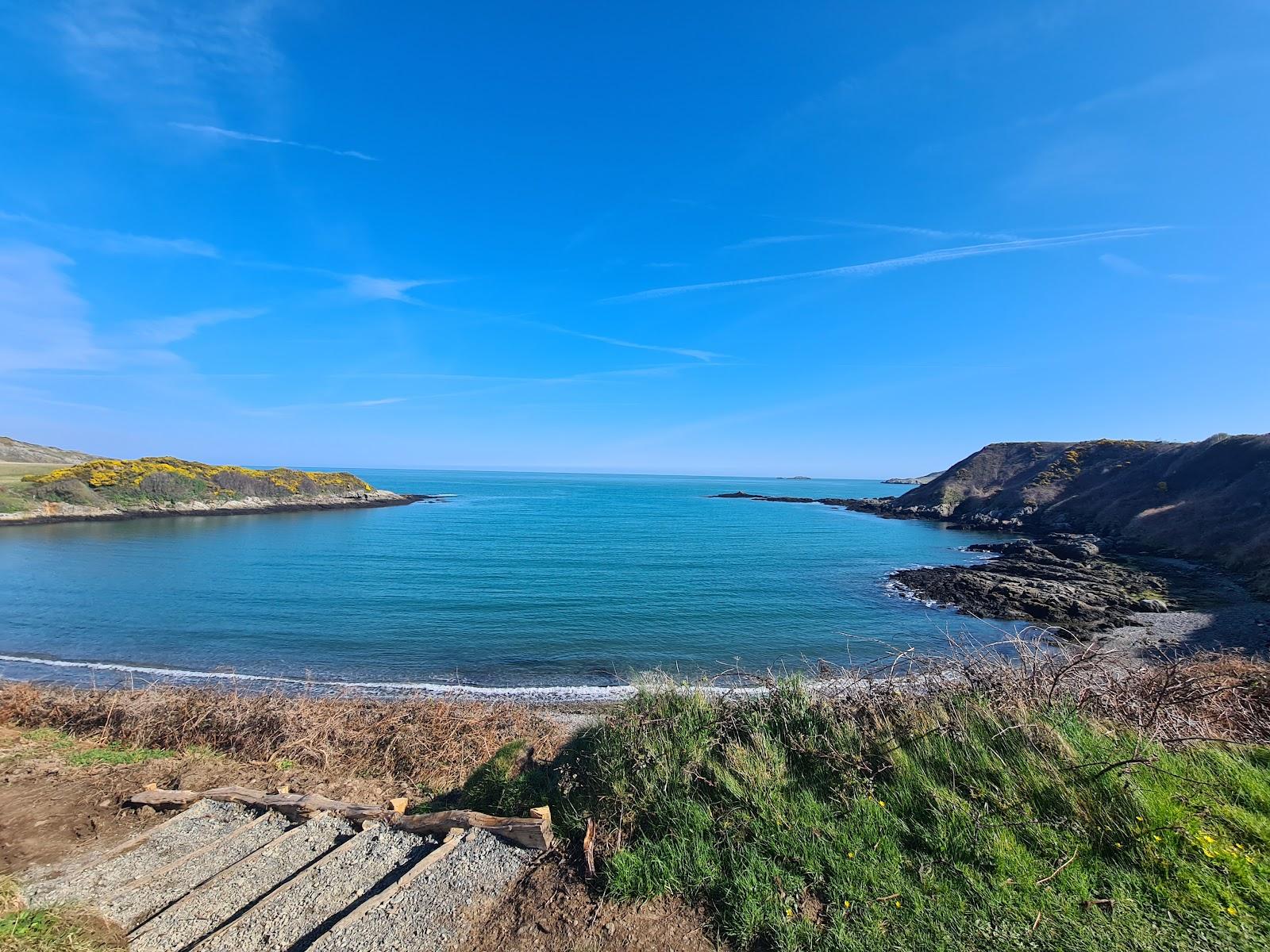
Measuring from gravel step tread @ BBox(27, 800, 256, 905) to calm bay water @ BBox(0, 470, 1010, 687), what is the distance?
9.34m

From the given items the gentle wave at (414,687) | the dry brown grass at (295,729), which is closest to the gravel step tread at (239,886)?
the dry brown grass at (295,729)

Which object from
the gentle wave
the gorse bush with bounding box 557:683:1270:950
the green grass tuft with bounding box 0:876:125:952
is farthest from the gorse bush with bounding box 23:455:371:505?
the gorse bush with bounding box 557:683:1270:950

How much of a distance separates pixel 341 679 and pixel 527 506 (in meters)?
70.5

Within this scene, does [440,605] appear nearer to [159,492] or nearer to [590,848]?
[590,848]

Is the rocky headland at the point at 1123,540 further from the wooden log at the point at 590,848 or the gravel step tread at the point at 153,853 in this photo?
the gravel step tread at the point at 153,853

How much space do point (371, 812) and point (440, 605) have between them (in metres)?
19.3

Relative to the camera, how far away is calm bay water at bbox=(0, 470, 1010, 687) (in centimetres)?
1766

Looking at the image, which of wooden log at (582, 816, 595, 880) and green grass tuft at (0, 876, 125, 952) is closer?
green grass tuft at (0, 876, 125, 952)

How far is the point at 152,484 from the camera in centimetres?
5819

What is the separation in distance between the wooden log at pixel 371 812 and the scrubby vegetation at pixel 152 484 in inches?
2483

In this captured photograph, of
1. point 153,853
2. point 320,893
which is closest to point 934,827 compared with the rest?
point 320,893

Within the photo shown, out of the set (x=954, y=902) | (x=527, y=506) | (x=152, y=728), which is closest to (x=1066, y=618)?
(x=954, y=902)

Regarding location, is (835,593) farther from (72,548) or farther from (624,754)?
(72,548)

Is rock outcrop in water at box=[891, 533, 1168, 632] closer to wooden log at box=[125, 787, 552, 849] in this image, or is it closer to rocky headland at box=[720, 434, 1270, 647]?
rocky headland at box=[720, 434, 1270, 647]
